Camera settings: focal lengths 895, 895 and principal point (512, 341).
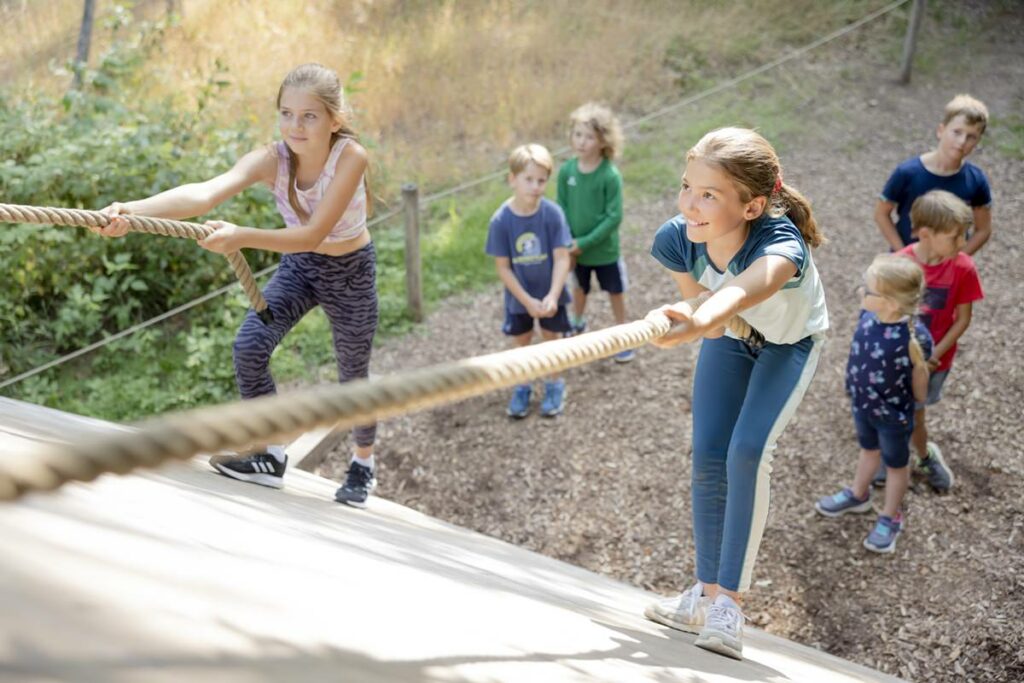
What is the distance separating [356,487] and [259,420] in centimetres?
237

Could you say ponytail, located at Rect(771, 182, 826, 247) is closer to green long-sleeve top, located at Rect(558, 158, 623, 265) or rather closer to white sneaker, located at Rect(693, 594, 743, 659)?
white sneaker, located at Rect(693, 594, 743, 659)

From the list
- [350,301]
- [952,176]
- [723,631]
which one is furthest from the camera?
[952,176]

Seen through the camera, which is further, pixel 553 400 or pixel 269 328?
pixel 553 400

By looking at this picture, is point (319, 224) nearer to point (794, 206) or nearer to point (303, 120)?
point (303, 120)

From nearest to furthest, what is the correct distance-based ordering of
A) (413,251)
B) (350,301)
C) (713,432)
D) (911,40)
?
(713,432) → (350,301) → (413,251) → (911,40)

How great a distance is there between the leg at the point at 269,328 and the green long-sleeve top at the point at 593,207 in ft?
6.75

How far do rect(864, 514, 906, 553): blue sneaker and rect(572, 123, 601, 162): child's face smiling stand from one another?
2371 mm

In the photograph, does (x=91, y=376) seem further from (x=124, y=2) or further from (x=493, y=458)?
(x=124, y=2)

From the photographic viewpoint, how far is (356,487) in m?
3.39

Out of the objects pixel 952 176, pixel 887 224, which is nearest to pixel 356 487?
pixel 887 224

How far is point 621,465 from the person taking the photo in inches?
176

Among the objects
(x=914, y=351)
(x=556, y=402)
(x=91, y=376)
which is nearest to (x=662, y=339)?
(x=914, y=351)

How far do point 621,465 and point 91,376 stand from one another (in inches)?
139

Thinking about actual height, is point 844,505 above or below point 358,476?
above
